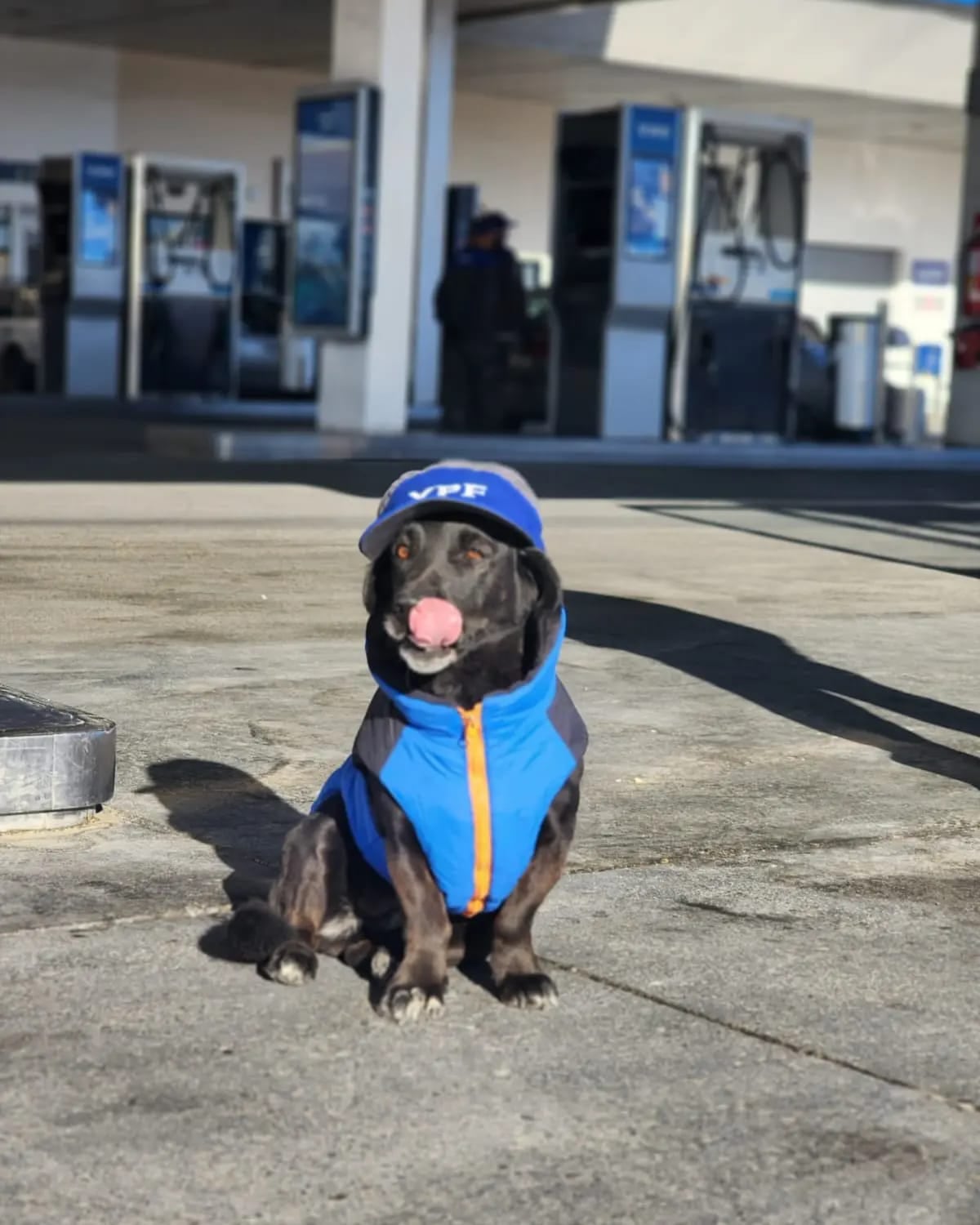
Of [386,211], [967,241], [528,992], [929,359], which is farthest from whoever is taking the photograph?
[929,359]

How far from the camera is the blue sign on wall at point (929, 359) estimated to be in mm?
34969

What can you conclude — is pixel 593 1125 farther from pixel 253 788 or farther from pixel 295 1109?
pixel 253 788

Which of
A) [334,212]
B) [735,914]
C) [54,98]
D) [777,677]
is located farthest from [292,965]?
[54,98]

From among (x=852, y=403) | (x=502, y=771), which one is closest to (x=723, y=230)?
(x=852, y=403)

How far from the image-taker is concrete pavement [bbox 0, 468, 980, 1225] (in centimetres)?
256

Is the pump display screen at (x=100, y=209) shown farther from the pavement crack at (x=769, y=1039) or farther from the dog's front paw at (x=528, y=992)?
the dog's front paw at (x=528, y=992)

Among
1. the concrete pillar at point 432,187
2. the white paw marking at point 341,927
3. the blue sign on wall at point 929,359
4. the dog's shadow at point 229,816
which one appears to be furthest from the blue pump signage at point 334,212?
the blue sign on wall at point 929,359

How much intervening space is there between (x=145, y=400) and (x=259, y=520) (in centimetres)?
1472

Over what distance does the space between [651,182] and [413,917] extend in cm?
1586

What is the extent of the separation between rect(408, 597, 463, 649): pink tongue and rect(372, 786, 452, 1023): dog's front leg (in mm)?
290

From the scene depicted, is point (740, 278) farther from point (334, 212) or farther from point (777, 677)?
point (777, 677)

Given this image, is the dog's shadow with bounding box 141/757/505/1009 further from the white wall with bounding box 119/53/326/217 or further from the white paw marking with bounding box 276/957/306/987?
the white wall with bounding box 119/53/326/217

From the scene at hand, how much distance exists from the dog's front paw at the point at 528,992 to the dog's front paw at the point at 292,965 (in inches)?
12.0

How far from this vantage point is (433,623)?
9.81ft
